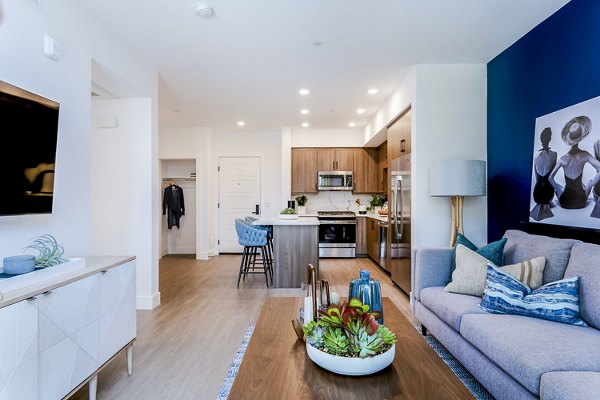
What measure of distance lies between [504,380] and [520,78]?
2.71m

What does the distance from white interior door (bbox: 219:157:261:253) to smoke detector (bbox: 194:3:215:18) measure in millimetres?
4706

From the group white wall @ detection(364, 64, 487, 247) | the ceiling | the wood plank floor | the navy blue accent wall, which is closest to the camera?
the wood plank floor

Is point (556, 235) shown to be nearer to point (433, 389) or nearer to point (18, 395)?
point (433, 389)

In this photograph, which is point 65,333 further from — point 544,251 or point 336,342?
point 544,251

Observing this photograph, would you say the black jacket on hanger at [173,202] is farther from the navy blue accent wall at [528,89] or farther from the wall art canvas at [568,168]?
the wall art canvas at [568,168]

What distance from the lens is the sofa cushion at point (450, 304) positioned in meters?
2.22

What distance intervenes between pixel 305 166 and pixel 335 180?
686 mm

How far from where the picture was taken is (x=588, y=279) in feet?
6.38

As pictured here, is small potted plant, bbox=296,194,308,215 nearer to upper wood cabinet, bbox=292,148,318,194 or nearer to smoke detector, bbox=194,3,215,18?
upper wood cabinet, bbox=292,148,318,194

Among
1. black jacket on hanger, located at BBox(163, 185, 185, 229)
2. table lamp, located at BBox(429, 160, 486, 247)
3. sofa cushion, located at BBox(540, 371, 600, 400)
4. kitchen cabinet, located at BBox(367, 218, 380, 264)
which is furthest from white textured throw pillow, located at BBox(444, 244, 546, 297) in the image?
black jacket on hanger, located at BBox(163, 185, 185, 229)

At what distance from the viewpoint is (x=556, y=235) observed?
109 inches

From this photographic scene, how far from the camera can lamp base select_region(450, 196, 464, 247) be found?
344cm

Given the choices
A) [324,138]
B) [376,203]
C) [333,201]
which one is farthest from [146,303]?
[376,203]

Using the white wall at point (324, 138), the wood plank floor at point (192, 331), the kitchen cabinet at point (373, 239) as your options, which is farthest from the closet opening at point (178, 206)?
the kitchen cabinet at point (373, 239)
